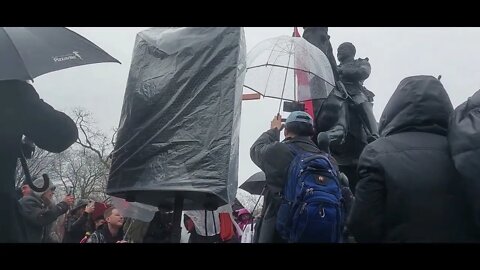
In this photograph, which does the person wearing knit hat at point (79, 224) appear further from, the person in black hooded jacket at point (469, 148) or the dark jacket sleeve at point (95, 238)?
the person in black hooded jacket at point (469, 148)

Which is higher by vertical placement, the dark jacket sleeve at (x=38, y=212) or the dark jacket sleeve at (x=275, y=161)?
the dark jacket sleeve at (x=275, y=161)

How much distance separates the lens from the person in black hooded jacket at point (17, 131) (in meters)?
3.02

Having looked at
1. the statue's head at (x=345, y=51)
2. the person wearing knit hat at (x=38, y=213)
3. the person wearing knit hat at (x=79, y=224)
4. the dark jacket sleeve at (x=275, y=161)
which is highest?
the statue's head at (x=345, y=51)

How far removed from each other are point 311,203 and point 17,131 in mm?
1833

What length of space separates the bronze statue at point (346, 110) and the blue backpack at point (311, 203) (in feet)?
3.61

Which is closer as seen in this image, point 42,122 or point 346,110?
point 42,122

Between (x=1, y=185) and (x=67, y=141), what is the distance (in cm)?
39

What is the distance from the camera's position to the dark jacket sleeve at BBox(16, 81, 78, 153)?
3098 mm

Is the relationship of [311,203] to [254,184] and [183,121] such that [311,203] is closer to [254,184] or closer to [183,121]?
[183,121]

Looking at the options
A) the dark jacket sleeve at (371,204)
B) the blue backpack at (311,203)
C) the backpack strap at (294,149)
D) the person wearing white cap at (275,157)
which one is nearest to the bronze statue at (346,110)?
the person wearing white cap at (275,157)

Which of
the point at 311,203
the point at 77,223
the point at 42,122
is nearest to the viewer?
the point at 42,122

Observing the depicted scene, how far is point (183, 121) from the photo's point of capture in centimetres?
364

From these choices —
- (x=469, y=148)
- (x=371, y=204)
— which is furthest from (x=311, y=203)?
(x=469, y=148)
